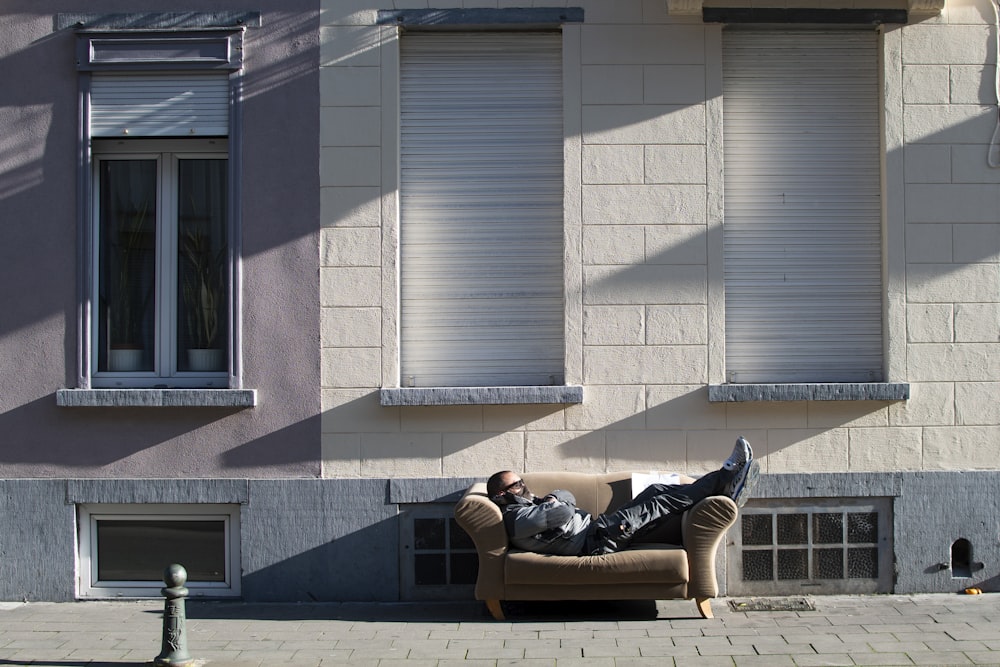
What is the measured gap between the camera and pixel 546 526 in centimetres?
732

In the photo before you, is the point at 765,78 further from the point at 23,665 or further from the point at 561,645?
the point at 23,665

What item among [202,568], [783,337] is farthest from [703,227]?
[202,568]

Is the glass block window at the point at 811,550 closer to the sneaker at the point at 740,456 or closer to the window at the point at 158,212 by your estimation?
the sneaker at the point at 740,456

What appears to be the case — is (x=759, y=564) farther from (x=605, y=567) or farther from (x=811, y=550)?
(x=605, y=567)

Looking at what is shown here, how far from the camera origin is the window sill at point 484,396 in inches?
323

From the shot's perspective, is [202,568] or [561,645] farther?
[202,568]

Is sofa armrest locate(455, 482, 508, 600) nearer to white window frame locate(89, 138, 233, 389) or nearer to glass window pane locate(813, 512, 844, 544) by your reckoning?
white window frame locate(89, 138, 233, 389)

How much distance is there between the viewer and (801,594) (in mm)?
8297

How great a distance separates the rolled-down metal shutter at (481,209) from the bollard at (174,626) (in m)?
2.60

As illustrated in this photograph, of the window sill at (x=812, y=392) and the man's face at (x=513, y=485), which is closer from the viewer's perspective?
the man's face at (x=513, y=485)

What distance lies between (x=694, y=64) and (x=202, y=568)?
17.9ft

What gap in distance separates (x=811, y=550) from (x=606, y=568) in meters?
1.96

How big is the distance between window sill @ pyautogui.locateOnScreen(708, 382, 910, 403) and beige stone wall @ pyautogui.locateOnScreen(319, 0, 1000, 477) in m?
0.12

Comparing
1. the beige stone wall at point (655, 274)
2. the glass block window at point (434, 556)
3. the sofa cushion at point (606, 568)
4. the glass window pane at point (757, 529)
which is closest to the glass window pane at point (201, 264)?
the beige stone wall at point (655, 274)
